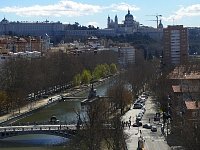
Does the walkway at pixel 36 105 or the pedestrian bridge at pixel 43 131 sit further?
the walkway at pixel 36 105

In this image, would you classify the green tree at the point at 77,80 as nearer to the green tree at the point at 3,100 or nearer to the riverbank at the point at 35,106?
the riverbank at the point at 35,106

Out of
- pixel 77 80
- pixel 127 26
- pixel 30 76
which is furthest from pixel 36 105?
pixel 127 26

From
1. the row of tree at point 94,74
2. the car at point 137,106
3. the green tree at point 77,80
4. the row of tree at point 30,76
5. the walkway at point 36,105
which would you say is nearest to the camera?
the walkway at point 36,105

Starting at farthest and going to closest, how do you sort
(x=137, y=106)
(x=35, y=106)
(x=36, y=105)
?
(x=36, y=105) → (x=35, y=106) → (x=137, y=106)

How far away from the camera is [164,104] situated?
37000mm

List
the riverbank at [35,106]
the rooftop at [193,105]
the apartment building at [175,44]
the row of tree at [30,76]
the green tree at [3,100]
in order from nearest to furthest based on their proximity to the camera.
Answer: the rooftop at [193,105]
the riverbank at [35,106]
the green tree at [3,100]
the row of tree at [30,76]
the apartment building at [175,44]

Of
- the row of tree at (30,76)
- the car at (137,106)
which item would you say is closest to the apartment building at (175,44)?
the row of tree at (30,76)

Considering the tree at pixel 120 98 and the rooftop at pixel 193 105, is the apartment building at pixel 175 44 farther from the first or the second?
the rooftop at pixel 193 105

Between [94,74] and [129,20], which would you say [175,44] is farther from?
[129,20]

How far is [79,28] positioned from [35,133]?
137m

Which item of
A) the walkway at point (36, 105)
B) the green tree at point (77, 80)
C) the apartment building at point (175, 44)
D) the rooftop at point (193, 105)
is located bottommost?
the walkway at point (36, 105)

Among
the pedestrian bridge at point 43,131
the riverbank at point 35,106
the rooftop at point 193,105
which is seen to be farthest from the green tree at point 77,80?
the rooftop at point 193,105

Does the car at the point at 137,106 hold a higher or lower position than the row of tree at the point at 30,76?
lower

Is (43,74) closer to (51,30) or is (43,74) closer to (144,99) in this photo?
(144,99)
